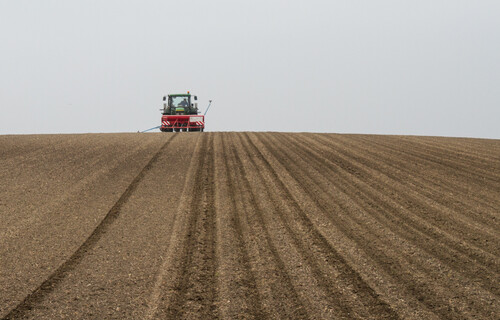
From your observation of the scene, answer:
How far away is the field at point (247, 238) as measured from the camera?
4.39 metres

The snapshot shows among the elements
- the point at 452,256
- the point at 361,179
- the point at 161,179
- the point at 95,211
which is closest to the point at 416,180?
the point at 361,179

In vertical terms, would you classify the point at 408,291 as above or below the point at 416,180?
below

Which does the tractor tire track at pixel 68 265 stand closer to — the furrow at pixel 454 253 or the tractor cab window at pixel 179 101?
the furrow at pixel 454 253

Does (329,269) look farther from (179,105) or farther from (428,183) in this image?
(179,105)

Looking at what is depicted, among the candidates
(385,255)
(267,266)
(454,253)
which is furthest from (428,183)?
(267,266)

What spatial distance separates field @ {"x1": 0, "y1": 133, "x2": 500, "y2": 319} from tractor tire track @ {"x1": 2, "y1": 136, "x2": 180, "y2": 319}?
21mm

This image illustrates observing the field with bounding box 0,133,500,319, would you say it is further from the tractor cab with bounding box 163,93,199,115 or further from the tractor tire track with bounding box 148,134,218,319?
the tractor cab with bounding box 163,93,199,115

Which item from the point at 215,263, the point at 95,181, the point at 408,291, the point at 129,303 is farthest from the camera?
the point at 95,181

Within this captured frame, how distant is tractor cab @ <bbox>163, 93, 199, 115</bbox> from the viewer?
25.2 m

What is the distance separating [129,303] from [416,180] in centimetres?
748

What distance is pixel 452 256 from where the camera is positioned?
18.8 feet

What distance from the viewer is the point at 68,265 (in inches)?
208

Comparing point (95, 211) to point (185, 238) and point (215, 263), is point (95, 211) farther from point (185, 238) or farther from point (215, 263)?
point (215, 263)

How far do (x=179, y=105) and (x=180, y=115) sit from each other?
146cm
